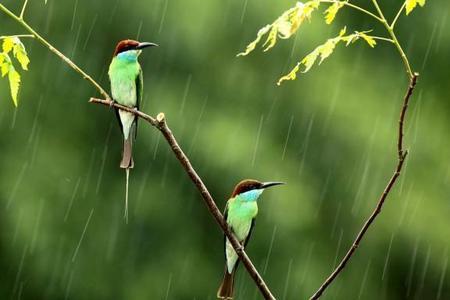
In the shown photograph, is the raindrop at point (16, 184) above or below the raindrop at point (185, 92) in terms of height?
below

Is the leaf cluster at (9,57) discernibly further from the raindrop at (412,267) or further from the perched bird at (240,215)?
the raindrop at (412,267)

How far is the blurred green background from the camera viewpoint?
812cm

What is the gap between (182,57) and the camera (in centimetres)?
829

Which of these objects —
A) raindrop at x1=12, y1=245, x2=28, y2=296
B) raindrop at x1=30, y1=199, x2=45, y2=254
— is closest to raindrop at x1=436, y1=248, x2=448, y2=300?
raindrop at x1=30, y1=199, x2=45, y2=254

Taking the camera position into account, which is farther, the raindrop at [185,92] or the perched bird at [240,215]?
the raindrop at [185,92]

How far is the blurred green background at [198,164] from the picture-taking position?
812 centimetres

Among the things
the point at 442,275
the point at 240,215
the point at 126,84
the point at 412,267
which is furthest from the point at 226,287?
the point at 442,275

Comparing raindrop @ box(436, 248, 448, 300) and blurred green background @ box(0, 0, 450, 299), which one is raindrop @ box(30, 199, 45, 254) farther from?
raindrop @ box(436, 248, 448, 300)

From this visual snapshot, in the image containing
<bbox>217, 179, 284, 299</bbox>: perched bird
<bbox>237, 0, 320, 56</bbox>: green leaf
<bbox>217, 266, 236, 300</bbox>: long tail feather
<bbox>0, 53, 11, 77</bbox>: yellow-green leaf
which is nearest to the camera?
<bbox>237, 0, 320, 56</bbox>: green leaf

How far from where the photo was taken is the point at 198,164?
7.96 metres

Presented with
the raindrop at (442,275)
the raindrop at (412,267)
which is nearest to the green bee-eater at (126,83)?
the raindrop at (412,267)

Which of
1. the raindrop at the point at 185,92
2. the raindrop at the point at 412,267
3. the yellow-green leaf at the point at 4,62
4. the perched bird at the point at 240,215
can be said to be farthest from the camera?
the raindrop at the point at 412,267

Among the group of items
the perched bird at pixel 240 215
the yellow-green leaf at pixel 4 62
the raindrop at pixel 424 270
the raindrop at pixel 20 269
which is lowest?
the raindrop at pixel 20 269

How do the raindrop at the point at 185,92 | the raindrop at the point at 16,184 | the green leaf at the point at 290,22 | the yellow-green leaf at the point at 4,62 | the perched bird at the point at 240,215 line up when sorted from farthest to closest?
the raindrop at the point at 185,92, the raindrop at the point at 16,184, the perched bird at the point at 240,215, the yellow-green leaf at the point at 4,62, the green leaf at the point at 290,22
